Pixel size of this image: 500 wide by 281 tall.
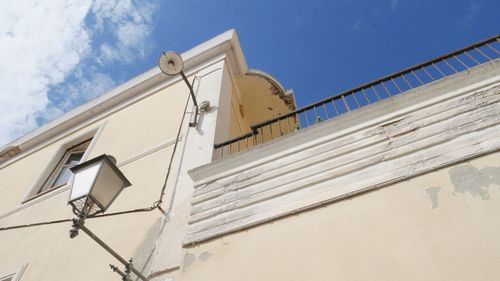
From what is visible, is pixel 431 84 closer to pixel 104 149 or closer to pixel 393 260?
pixel 393 260

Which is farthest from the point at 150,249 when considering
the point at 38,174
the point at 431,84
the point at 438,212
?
the point at 38,174

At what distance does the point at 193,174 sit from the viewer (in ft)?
12.8

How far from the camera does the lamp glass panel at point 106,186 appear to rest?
9.86 feet

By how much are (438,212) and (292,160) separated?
1445mm

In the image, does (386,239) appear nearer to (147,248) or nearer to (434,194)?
(434,194)

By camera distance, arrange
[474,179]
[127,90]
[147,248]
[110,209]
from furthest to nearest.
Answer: [127,90] → [110,209] → [147,248] → [474,179]

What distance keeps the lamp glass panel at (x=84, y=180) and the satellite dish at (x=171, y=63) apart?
2.20 m

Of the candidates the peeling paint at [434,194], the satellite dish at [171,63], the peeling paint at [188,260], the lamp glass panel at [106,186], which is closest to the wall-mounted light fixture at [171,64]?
the satellite dish at [171,63]

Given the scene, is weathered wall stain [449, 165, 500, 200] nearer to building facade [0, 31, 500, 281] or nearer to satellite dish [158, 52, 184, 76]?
building facade [0, 31, 500, 281]

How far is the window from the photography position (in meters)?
6.42

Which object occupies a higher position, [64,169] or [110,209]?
[64,169]

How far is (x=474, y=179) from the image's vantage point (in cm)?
261

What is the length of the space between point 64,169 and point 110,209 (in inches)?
128

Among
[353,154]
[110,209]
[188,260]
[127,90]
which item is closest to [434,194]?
[353,154]
